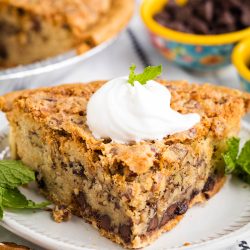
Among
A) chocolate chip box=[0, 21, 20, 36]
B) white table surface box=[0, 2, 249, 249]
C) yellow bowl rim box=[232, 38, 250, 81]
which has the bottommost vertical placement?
white table surface box=[0, 2, 249, 249]

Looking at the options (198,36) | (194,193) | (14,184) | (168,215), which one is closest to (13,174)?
(14,184)

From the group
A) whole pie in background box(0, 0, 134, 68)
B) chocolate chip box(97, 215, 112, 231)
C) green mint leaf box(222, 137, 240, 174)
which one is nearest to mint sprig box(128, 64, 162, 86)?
green mint leaf box(222, 137, 240, 174)

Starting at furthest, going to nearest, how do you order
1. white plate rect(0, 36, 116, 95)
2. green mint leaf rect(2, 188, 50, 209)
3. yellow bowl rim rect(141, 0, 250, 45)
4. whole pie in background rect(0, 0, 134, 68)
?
whole pie in background rect(0, 0, 134, 68)
yellow bowl rim rect(141, 0, 250, 45)
white plate rect(0, 36, 116, 95)
green mint leaf rect(2, 188, 50, 209)

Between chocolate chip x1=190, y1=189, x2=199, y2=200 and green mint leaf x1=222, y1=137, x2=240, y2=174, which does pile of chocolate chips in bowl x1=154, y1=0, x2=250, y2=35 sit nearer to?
green mint leaf x1=222, y1=137, x2=240, y2=174

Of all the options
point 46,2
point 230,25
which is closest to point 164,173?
point 230,25

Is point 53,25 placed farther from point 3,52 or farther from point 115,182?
point 115,182
